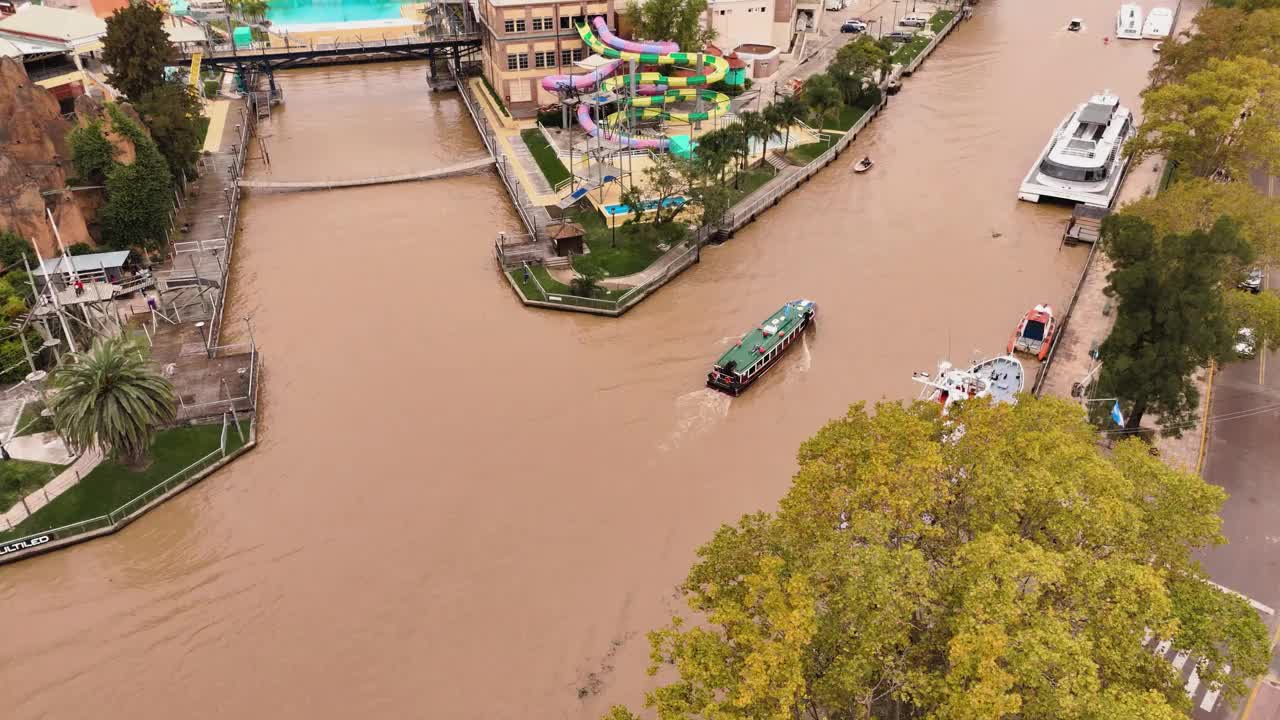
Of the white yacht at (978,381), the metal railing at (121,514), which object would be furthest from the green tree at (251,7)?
the white yacht at (978,381)

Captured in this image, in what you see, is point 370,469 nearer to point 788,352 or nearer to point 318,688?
point 318,688

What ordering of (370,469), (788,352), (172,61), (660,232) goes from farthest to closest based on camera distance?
(172,61), (660,232), (788,352), (370,469)

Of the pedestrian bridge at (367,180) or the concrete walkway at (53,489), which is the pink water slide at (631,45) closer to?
the pedestrian bridge at (367,180)

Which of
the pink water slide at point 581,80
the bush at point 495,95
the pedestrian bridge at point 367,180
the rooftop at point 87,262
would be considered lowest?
the pedestrian bridge at point 367,180

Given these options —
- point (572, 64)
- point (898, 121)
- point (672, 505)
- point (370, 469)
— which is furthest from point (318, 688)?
point (898, 121)

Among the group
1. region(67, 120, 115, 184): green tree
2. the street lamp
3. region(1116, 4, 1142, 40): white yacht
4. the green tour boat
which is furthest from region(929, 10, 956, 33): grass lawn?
the street lamp

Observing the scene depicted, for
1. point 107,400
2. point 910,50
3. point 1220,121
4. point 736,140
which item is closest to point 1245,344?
point 1220,121

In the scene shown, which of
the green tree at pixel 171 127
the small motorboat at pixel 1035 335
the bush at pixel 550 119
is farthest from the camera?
the bush at pixel 550 119

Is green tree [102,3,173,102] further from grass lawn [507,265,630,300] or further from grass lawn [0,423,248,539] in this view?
grass lawn [0,423,248,539]
